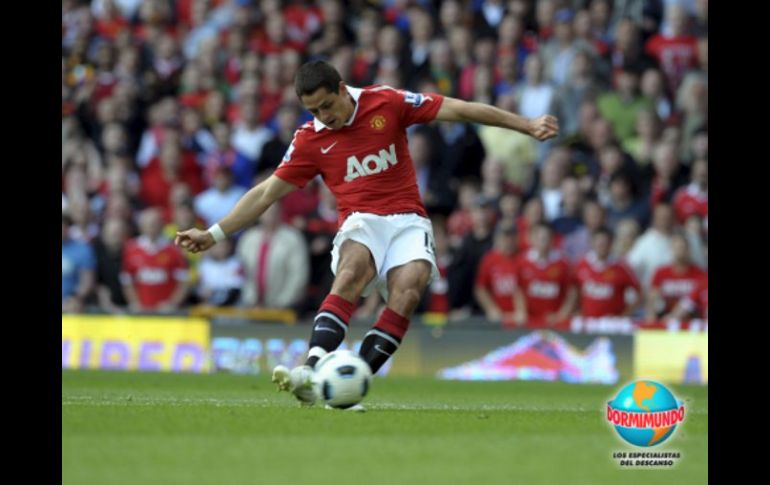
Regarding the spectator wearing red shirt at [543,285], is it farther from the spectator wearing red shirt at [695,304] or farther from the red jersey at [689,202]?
the red jersey at [689,202]

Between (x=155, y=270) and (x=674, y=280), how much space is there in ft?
21.9

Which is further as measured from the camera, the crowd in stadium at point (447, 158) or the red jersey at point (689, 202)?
the crowd in stadium at point (447, 158)

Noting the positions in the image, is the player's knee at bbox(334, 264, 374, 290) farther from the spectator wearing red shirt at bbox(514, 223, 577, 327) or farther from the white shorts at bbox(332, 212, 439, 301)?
the spectator wearing red shirt at bbox(514, 223, 577, 327)

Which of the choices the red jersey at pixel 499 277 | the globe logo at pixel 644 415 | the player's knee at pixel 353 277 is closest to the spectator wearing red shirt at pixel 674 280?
the red jersey at pixel 499 277

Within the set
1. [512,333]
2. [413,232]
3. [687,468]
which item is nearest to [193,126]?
[512,333]

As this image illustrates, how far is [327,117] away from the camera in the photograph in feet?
37.2

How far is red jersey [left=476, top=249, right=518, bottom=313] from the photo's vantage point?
62.0 ft

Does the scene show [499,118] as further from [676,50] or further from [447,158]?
[676,50]

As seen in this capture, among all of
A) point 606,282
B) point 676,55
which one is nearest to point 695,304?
point 606,282

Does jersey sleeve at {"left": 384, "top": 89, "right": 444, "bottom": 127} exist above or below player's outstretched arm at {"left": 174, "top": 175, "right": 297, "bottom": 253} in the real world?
above

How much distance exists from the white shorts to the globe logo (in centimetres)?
196

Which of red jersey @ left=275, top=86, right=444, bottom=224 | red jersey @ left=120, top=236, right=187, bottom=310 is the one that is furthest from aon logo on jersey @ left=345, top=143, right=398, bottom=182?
red jersey @ left=120, top=236, right=187, bottom=310

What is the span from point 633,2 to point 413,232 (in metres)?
10.6

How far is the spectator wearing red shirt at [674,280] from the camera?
59.4ft
